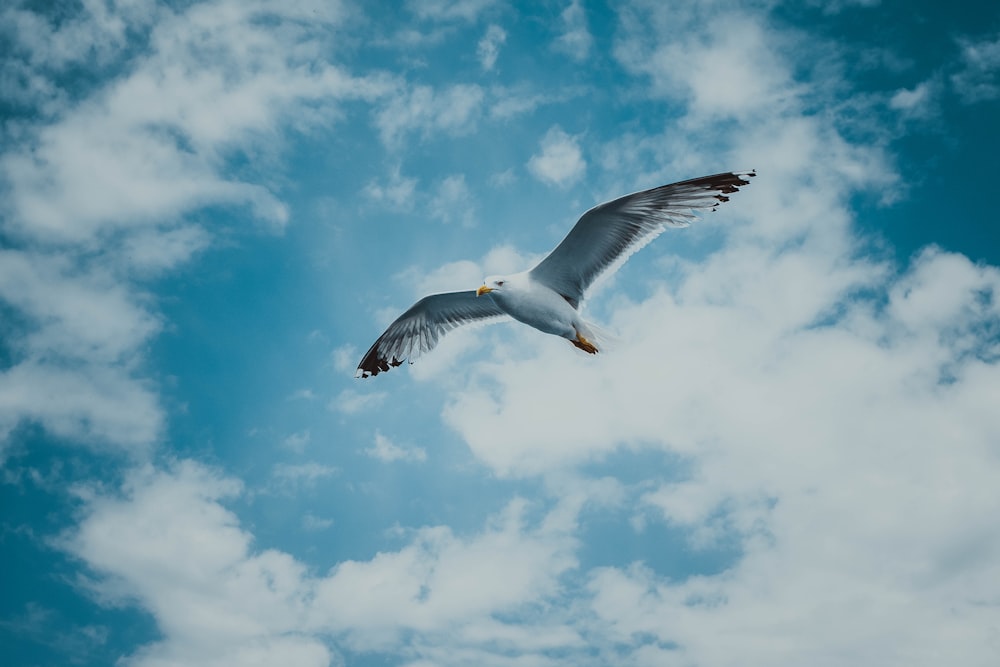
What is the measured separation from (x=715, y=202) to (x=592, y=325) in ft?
9.05

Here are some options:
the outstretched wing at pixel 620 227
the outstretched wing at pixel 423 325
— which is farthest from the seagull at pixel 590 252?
the outstretched wing at pixel 423 325

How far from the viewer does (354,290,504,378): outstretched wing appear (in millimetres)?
15180

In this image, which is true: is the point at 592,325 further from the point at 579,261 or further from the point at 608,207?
the point at 608,207

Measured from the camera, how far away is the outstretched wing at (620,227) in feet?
39.4

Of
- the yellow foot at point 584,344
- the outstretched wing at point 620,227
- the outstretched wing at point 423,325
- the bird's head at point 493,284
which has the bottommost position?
the yellow foot at point 584,344

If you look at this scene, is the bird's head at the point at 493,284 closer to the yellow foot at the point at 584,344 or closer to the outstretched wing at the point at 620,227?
the outstretched wing at the point at 620,227

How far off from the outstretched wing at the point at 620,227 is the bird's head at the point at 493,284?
0.55m

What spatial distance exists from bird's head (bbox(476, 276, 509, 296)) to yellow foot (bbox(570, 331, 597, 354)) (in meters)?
1.41

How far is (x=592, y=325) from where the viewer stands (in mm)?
13453

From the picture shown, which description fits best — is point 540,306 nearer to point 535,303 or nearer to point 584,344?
point 535,303

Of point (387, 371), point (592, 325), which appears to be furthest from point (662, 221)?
point (387, 371)

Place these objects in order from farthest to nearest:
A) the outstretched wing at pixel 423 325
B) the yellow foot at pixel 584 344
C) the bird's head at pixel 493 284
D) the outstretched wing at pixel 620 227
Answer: the outstretched wing at pixel 423 325, the yellow foot at pixel 584 344, the bird's head at pixel 493 284, the outstretched wing at pixel 620 227

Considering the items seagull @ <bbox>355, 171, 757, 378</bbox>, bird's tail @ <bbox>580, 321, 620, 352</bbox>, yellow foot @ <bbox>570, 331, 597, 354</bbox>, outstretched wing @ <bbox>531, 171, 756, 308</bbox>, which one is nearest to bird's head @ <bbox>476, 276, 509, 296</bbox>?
seagull @ <bbox>355, 171, 757, 378</bbox>

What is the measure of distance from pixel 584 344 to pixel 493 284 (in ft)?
5.75
